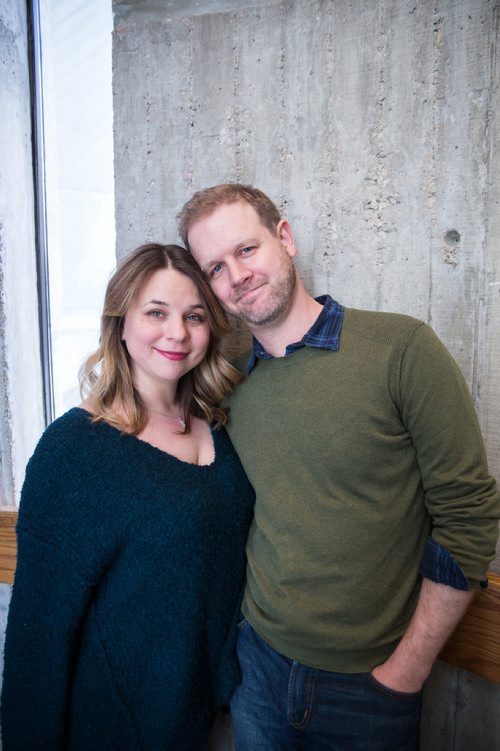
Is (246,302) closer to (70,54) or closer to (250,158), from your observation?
(250,158)

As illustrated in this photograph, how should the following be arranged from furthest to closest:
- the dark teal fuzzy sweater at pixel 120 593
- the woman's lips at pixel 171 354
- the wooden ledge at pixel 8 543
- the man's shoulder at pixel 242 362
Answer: the wooden ledge at pixel 8 543, the man's shoulder at pixel 242 362, the woman's lips at pixel 171 354, the dark teal fuzzy sweater at pixel 120 593

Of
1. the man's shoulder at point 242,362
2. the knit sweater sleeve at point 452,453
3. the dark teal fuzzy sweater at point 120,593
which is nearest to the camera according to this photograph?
the knit sweater sleeve at point 452,453

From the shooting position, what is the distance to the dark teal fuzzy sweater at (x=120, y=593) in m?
1.07

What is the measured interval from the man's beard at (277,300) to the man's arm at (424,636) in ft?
2.33

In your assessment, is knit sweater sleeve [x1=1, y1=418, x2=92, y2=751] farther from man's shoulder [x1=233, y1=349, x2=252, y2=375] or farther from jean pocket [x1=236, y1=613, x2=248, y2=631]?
man's shoulder [x1=233, y1=349, x2=252, y2=375]

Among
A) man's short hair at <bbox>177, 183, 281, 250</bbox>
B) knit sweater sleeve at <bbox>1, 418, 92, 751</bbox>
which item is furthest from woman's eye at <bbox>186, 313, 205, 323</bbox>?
knit sweater sleeve at <bbox>1, 418, 92, 751</bbox>

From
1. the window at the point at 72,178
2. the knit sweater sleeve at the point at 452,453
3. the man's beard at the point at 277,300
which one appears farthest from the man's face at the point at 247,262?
the window at the point at 72,178

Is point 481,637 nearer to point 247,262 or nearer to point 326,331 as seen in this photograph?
point 326,331

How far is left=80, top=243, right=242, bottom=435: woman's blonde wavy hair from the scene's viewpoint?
1175 mm

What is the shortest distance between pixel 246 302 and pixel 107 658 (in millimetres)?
955

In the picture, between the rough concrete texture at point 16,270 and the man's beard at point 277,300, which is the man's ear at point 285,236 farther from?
the rough concrete texture at point 16,270

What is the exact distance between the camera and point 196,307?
Answer: 1.21m

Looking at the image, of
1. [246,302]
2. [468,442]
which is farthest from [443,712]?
[246,302]

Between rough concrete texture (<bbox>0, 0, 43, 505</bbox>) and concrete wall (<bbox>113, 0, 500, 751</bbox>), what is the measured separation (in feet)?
1.66
